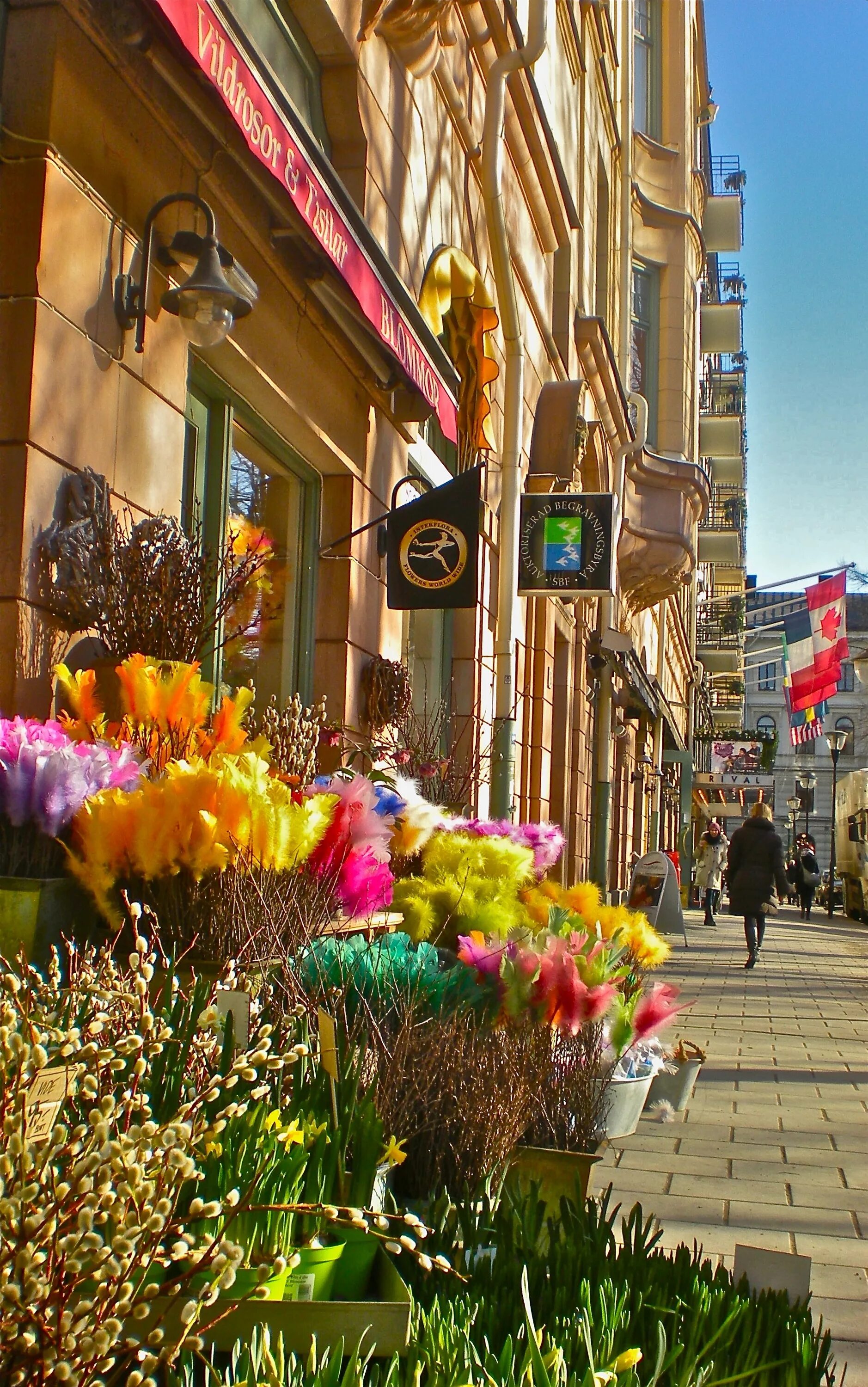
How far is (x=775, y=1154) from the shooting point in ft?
17.2

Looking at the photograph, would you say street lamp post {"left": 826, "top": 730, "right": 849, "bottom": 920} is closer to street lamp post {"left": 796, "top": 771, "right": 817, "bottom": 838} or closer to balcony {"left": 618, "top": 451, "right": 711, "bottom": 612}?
balcony {"left": 618, "top": 451, "right": 711, "bottom": 612}

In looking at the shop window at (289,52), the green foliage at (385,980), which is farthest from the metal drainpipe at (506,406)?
the green foliage at (385,980)

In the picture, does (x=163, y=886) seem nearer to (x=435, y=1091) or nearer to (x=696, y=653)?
(x=435, y=1091)

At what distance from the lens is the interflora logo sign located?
14.7 feet

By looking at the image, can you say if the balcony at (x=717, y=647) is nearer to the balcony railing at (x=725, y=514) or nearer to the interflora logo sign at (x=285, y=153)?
the balcony railing at (x=725, y=514)

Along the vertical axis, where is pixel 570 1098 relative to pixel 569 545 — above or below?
below

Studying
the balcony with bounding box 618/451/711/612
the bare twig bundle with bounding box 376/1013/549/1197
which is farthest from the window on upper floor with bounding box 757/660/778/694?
the bare twig bundle with bounding box 376/1013/549/1197

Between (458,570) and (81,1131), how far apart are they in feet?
22.3

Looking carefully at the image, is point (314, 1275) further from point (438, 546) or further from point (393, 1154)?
point (438, 546)

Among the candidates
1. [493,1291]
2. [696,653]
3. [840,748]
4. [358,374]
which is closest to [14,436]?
[493,1291]

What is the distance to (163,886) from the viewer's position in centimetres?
332

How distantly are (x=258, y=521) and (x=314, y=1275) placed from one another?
5.61 meters

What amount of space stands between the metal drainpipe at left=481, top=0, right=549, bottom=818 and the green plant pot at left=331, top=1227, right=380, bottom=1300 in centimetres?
780

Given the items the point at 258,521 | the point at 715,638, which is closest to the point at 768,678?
the point at 715,638
